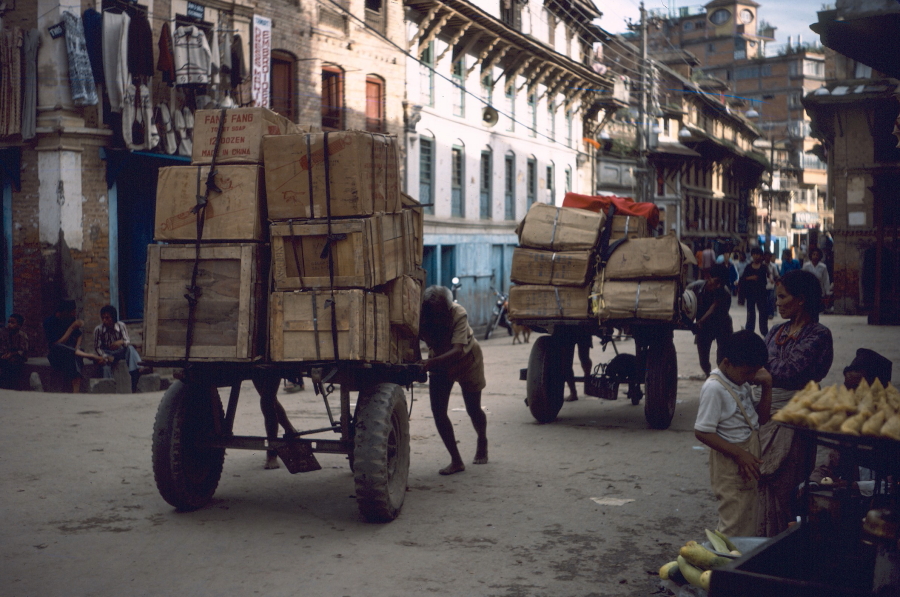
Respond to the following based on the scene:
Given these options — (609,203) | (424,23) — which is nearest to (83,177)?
(609,203)

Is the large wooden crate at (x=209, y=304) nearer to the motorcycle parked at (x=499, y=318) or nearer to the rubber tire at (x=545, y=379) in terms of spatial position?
the rubber tire at (x=545, y=379)

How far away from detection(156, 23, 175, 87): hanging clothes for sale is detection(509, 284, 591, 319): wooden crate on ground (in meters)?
9.16

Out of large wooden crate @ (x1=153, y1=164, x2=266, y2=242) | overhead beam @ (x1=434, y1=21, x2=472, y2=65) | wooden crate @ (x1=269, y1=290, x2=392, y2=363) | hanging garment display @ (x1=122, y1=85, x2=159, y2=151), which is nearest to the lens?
wooden crate @ (x1=269, y1=290, x2=392, y2=363)

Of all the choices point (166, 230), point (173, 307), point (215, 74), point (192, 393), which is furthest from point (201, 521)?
point (215, 74)

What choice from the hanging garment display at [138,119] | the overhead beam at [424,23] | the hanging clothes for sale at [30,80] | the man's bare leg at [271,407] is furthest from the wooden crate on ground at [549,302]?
the overhead beam at [424,23]

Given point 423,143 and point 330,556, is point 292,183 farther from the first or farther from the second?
point 423,143

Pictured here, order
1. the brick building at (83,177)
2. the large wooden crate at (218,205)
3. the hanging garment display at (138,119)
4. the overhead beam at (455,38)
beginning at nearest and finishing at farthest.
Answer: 1. the large wooden crate at (218,205)
2. the brick building at (83,177)
3. the hanging garment display at (138,119)
4. the overhead beam at (455,38)

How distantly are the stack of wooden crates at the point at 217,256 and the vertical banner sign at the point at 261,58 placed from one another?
499 inches

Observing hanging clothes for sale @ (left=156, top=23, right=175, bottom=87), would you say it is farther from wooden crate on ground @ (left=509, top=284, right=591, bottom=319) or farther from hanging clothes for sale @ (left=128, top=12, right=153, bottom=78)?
wooden crate on ground @ (left=509, top=284, right=591, bottom=319)

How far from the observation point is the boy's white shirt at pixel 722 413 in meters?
4.94

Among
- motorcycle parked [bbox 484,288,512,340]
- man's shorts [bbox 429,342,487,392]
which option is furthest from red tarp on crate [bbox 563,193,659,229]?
motorcycle parked [bbox 484,288,512,340]

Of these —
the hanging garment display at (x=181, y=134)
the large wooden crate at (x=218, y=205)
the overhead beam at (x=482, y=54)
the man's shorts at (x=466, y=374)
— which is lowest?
the man's shorts at (x=466, y=374)

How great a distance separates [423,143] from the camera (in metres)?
26.7

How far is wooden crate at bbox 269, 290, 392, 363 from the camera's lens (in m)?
6.22
